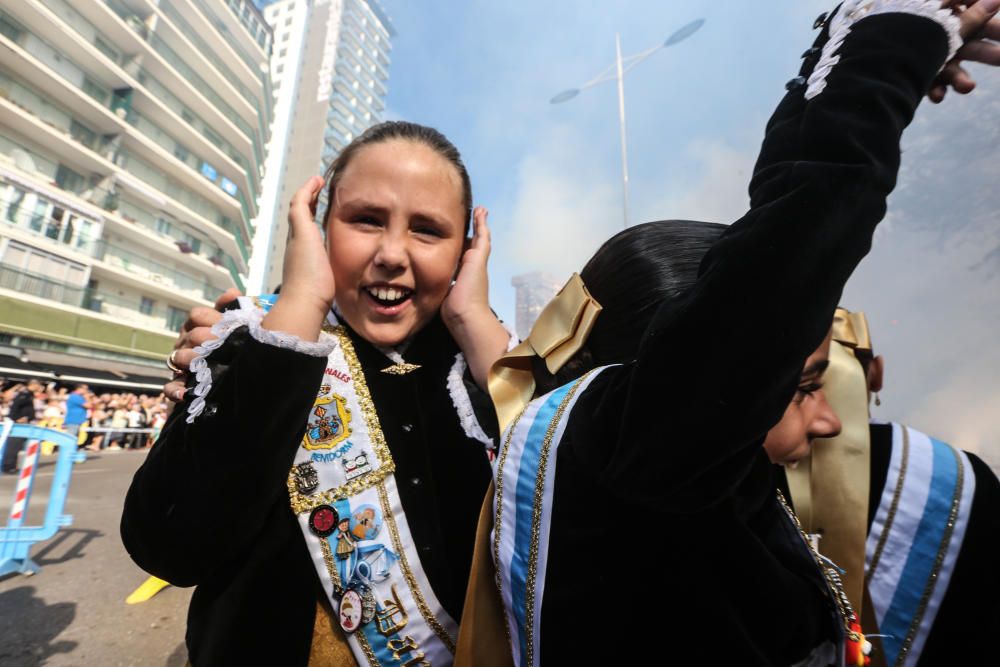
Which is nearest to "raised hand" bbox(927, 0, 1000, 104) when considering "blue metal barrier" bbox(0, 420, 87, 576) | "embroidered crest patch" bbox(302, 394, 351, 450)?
"embroidered crest patch" bbox(302, 394, 351, 450)

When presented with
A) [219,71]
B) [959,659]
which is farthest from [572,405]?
[219,71]

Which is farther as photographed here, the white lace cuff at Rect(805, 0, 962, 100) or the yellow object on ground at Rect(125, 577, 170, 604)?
the yellow object on ground at Rect(125, 577, 170, 604)

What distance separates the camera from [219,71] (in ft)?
92.8

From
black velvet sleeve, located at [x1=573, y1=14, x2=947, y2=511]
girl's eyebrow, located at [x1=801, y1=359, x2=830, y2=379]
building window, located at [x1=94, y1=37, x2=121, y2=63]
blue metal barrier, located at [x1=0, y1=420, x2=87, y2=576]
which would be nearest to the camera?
black velvet sleeve, located at [x1=573, y1=14, x2=947, y2=511]

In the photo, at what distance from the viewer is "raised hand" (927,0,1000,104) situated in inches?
25.7

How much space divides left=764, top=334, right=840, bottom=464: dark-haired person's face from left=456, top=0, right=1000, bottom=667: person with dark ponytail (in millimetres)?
14

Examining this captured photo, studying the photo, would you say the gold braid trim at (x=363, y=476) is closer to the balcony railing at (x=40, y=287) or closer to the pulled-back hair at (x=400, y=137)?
the pulled-back hair at (x=400, y=137)

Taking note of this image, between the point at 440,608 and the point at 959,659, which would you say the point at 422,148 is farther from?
the point at 959,659

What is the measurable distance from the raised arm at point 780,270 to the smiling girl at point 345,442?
2.18 feet

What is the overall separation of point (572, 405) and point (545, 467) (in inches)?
4.5

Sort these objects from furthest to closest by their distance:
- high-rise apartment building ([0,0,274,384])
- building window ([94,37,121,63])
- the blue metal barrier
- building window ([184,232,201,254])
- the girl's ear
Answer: building window ([184,232,201,254]), building window ([94,37,121,63]), high-rise apartment building ([0,0,274,384]), the blue metal barrier, the girl's ear

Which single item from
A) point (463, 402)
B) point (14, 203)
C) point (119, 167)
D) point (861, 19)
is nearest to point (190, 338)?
point (463, 402)

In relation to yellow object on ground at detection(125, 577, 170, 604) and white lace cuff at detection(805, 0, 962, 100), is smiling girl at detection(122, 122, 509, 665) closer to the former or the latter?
white lace cuff at detection(805, 0, 962, 100)

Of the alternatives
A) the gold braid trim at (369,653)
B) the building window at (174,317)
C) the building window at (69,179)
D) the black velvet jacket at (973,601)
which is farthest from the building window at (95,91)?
the black velvet jacket at (973,601)
